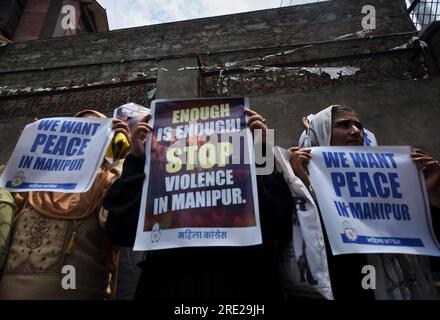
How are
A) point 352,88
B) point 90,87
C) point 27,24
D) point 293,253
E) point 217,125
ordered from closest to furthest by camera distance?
point 293,253 < point 217,125 < point 352,88 < point 90,87 < point 27,24

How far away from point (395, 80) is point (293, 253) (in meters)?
3.45

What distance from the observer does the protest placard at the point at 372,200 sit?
1.66 metres

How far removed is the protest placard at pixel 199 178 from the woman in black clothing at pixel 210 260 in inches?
4.0

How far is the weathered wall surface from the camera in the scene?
12.3 ft

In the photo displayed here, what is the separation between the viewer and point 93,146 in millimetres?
2021

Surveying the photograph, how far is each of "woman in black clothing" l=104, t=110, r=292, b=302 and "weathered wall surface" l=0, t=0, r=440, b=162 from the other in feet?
6.96

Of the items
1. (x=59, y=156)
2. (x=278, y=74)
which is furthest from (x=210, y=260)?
(x=278, y=74)

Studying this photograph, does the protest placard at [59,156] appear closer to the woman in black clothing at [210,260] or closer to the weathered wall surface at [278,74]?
the woman in black clothing at [210,260]

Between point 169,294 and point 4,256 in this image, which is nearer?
point 169,294

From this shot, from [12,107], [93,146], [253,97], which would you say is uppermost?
[12,107]

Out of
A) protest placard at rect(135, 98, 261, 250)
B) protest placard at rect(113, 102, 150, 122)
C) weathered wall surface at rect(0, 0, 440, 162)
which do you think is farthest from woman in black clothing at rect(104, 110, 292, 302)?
weathered wall surface at rect(0, 0, 440, 162)

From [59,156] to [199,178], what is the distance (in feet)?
3.20

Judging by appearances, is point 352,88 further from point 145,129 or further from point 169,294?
point 169,294
